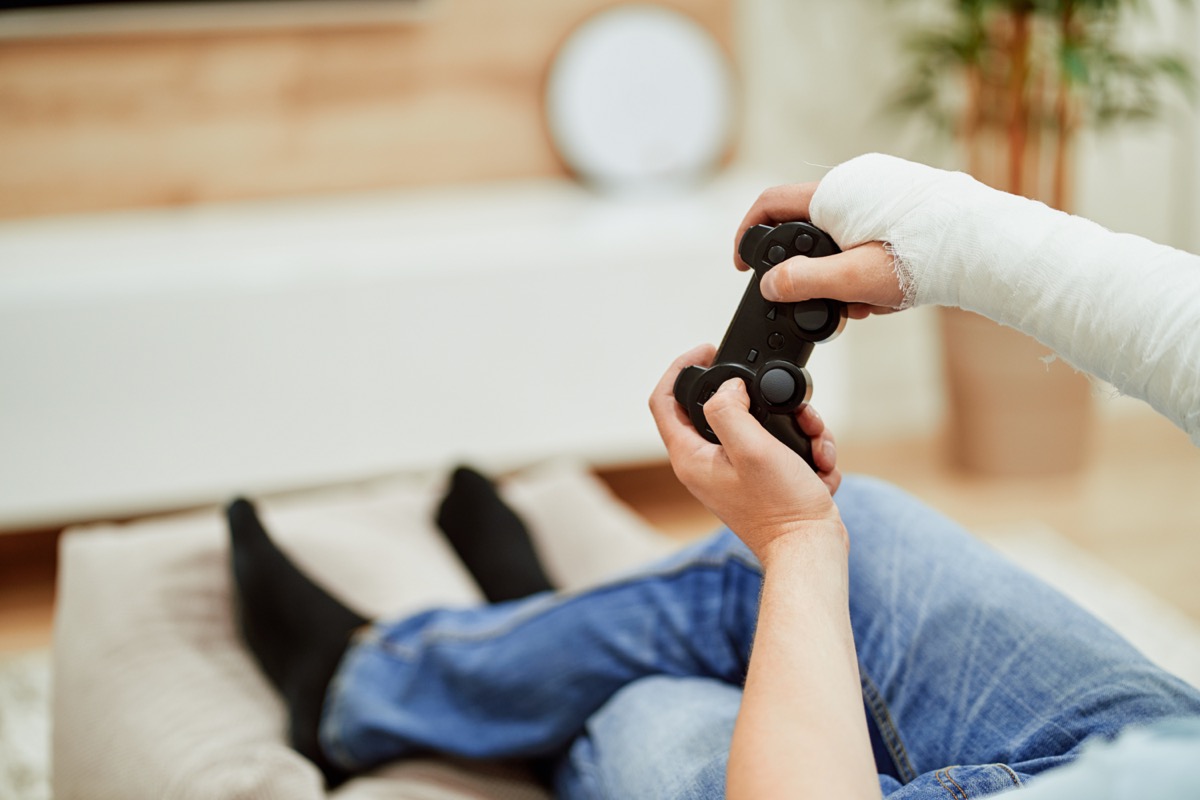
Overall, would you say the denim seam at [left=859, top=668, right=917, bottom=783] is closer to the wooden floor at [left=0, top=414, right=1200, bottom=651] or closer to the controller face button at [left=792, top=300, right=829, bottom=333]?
the controller face button at [left=792, top=300, right=829, bottom=333]

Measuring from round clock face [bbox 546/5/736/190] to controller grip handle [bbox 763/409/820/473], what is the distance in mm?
1844

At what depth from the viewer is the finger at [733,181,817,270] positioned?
0.80 m

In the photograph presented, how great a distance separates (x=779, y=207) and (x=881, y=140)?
200cm

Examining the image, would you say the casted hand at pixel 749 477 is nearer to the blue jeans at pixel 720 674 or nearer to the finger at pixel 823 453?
the finger at pixel 823 453

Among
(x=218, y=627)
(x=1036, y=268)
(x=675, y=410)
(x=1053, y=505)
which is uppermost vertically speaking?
(x=1036, y=268)

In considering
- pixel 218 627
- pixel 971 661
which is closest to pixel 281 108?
pixel 218 627

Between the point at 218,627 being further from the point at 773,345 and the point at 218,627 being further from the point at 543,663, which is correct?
the point at 773,345

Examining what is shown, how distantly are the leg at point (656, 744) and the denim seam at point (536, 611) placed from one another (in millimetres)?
89

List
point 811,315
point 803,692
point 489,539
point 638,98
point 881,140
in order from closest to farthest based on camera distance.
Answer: point 803,692, point 811,315, point 489,539, point 638,98, point 881,140

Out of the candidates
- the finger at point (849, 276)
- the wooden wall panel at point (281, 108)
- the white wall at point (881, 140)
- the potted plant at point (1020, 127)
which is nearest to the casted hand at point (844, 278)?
the finger at point (849, 276)

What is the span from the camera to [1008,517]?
2330mm

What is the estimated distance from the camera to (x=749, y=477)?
28.9 inches

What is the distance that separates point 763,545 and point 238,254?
1.74 m

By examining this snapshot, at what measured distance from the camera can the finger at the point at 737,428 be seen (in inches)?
28.6
